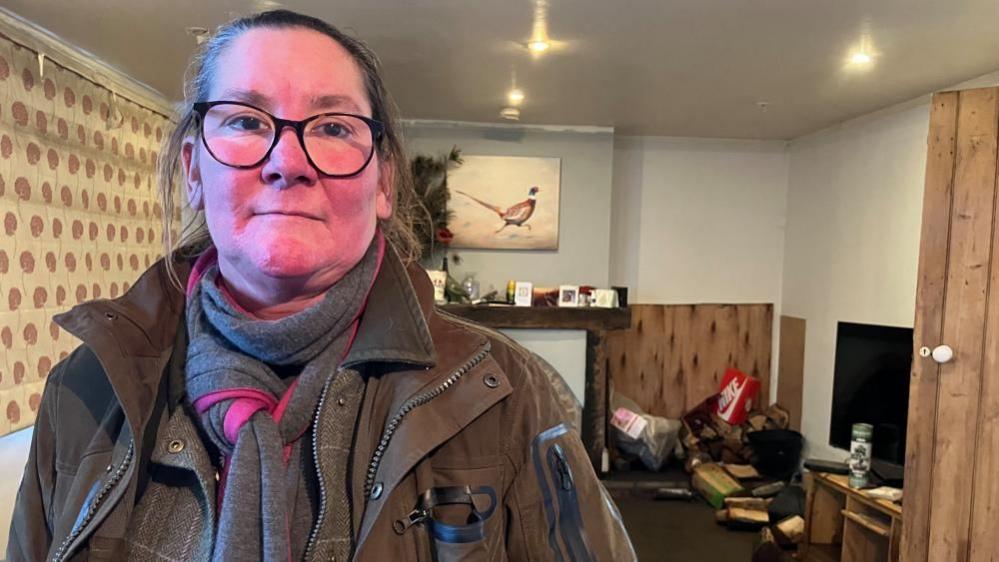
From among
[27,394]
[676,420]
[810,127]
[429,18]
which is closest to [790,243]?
[810,127]

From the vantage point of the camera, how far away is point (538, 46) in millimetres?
2453

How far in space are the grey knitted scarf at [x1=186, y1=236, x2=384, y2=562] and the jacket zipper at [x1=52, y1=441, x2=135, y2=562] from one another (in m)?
0.10

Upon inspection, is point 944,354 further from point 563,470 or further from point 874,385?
point 563,470

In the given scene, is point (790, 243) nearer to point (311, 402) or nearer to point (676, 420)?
point (676, 420)

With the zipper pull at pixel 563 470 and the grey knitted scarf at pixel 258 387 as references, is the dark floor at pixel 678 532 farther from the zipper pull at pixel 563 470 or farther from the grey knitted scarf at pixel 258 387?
the grey knitted scarf at pixel 258 387

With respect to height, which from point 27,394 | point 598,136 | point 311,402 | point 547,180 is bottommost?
point 27,394

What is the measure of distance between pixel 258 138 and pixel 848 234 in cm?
364

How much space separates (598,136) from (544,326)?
119 cm

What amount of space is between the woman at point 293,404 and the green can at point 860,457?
8.57ft

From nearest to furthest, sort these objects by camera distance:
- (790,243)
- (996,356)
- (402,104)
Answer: (996,356) < (402,104) < (790,243)

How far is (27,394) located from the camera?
230cm

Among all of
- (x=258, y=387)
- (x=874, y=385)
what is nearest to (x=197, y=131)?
(x=258, y=387)

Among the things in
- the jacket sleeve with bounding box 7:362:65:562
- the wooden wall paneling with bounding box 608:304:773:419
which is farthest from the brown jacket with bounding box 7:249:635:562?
the wooden wall paneling with bounding box 608:304:773:419

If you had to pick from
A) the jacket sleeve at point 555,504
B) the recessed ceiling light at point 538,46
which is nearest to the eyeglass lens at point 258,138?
the jacket sleeve at point 555,504
